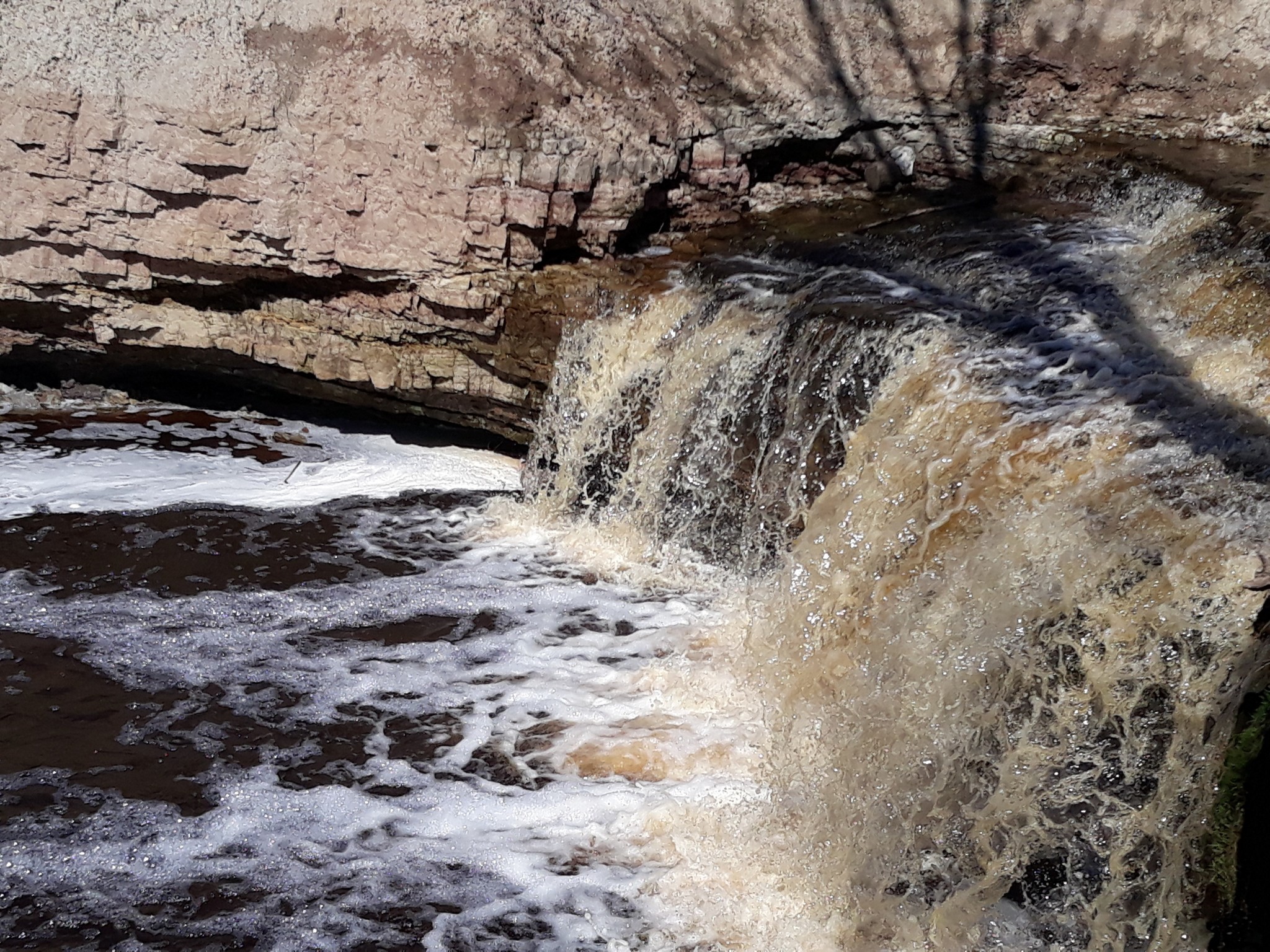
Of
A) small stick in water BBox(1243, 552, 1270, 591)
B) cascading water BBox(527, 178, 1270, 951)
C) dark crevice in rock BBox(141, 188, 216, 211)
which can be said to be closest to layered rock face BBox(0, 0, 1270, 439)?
dark crevice in rock BBox(141, 188, 216, 211)

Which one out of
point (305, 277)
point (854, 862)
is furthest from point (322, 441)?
point (854, 862)

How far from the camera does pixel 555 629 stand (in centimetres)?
363

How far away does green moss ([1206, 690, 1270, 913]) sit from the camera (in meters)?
1.87

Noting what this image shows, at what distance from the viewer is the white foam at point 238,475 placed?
443cm

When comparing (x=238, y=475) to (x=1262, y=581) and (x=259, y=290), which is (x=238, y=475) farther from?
(x=1262, y=581)

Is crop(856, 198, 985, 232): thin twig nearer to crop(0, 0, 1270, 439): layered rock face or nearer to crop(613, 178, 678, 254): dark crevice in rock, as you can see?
crop(0, 0, 1270, 439): layered rock face

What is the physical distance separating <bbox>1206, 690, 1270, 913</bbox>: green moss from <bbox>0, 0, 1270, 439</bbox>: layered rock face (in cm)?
315

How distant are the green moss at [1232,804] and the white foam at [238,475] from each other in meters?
3.26

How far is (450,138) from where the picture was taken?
179 inches

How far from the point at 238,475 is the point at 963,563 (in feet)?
10.4

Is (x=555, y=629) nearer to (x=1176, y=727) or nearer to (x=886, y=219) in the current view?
(x=1176, y=727)

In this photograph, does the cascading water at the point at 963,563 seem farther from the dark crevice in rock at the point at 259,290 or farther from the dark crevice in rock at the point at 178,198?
the dark crevice in rock at the point at 178,198

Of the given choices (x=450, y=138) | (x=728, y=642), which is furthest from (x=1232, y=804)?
(x=450, y=138)

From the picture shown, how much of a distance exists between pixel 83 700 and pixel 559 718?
4.27 ft
